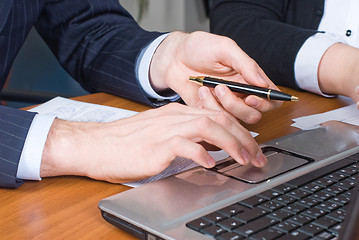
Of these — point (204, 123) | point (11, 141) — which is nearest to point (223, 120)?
point (204, 123)

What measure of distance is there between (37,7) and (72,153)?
576 millimetres

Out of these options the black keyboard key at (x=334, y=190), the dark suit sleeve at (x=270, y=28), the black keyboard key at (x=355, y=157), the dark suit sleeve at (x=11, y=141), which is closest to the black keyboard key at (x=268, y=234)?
the black keyboard key at (x=334, y=190)

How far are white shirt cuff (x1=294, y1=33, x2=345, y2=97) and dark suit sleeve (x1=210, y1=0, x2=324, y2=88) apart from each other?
0.02 meters

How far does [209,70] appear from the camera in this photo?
85 centimetres

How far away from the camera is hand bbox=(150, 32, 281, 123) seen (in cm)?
75

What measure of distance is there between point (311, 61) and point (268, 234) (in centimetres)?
64

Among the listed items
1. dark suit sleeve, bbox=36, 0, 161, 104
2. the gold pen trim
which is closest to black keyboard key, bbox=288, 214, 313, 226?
the gold pen trim

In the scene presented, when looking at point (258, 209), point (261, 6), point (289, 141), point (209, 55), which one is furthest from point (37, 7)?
point (258, 209)

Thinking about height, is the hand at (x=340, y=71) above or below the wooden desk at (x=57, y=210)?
above

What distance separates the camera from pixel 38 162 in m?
0.60

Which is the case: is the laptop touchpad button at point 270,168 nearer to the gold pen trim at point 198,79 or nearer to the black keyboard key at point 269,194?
the black keyboard key at point 269,194

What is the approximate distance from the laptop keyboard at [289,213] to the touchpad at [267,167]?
4 cm

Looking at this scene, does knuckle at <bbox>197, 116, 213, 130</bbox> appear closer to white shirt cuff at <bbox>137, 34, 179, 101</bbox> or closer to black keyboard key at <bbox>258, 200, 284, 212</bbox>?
black keyboard key at <bbox>258, 200, 284, 212</bbox>

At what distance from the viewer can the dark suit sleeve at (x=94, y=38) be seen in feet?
3.34
